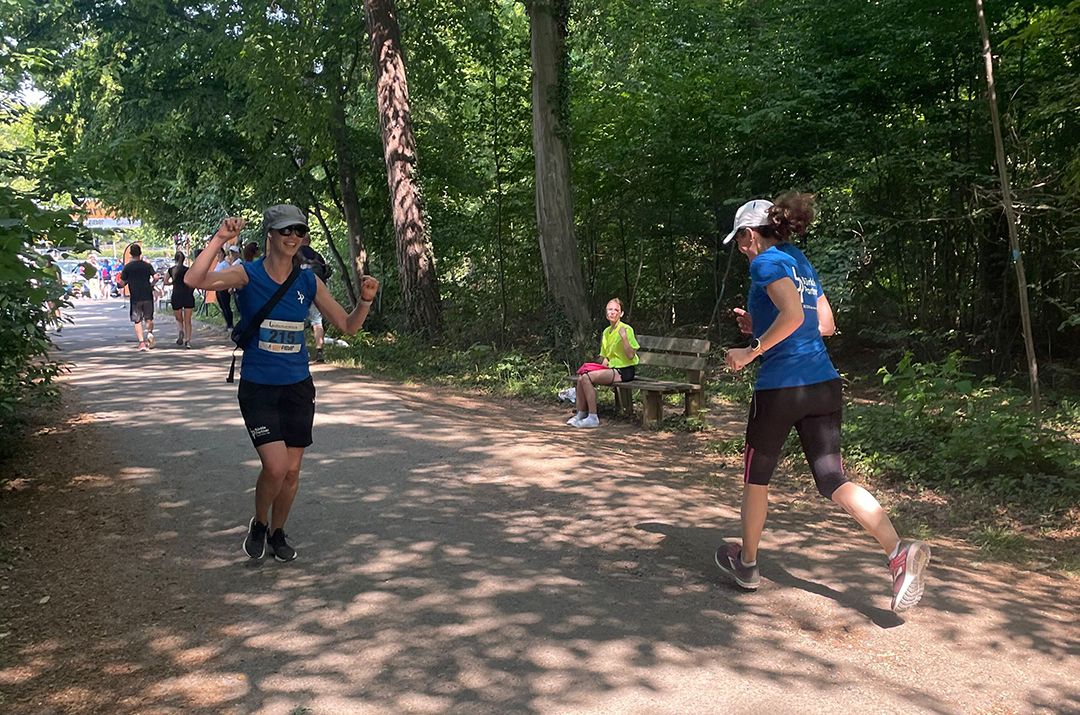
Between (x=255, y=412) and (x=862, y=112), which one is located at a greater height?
(x=862, y=112)

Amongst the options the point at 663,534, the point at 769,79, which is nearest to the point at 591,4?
the point at 769,79

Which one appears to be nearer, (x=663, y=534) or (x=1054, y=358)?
(x=663, y=534)

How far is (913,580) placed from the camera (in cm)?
438

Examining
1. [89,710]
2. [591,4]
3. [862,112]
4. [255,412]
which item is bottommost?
[89,710]

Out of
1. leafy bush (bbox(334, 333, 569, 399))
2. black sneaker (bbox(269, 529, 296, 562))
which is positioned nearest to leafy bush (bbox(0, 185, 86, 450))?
black sneaker (bbox(269, 529, 296, 562))

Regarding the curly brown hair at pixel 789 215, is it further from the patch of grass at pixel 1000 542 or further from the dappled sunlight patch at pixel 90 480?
the dappled sunlight patch at pixel 90 480

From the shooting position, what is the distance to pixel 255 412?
4.82m

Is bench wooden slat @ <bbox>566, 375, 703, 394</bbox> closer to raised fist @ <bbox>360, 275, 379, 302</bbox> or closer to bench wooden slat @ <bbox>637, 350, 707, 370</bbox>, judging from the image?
bench wooden slat @ <bbox>637, 350, 707, 370</bbox>

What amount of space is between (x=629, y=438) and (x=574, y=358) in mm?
4078

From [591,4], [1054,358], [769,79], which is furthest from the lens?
[591,4]

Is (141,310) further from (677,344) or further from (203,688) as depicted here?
(203,688)

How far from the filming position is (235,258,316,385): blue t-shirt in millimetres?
4832

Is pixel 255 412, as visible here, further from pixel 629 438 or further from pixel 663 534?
pixel 629 438

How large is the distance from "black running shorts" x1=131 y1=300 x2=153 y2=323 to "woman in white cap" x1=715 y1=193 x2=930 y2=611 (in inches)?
545
